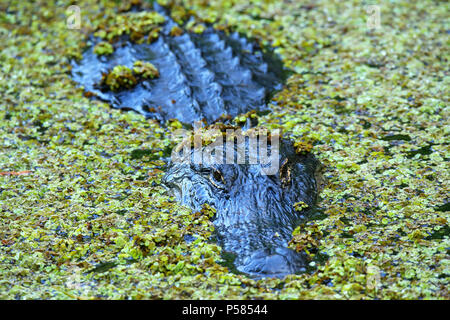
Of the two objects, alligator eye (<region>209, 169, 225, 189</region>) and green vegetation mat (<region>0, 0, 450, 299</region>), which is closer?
green vegetation mat (<region>0, 0, 450, 299</region>)

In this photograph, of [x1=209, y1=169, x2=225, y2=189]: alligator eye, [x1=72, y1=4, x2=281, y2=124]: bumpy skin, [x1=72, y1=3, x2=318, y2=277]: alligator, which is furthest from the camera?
Result: [x1=72, y1=4, x2=281, y2=124]: bumpy skin

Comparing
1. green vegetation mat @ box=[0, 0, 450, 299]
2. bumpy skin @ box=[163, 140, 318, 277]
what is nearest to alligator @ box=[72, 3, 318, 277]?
bumpy skin @ box=[163, 140, 318, 277]

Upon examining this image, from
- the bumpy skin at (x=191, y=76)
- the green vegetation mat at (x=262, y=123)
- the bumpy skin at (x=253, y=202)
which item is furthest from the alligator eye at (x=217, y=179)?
the bumpy skin at (x=191, y=76)

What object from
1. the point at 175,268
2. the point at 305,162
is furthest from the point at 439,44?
the point at 175,268

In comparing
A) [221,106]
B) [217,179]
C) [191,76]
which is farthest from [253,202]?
[191,76]

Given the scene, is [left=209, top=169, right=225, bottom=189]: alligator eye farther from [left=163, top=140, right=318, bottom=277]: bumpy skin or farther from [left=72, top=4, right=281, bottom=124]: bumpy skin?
[left=72, top=4, right=281, bottom=124]: bumpy skin

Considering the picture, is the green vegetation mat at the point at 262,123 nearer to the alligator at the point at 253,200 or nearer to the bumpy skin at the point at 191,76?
the alligator at the point at 253,200

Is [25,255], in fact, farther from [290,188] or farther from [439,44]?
[439,44]

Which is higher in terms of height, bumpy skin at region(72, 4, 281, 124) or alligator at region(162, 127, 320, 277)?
Result: bumpy skin at region(72, 4, 281, 124)

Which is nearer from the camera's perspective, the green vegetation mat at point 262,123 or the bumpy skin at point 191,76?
the green vegetation mat at point 262,123
